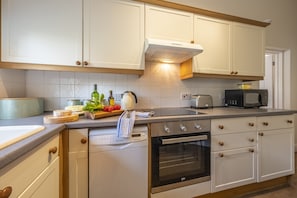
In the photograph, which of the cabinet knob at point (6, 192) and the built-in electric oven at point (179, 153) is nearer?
the cabinet knob at point (6, 192)

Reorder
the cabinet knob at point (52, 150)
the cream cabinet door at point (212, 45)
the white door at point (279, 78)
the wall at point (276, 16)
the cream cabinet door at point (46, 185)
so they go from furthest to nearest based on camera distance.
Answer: the white door at point (279, 78) → the wall at point (276, 16) → the cream cabinet door at point (212, 45) → the cabinet knob at point (52, 150) → the cream cabinet door at point (46, 185)

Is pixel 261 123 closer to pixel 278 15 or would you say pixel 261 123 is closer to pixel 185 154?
pixel 185 154

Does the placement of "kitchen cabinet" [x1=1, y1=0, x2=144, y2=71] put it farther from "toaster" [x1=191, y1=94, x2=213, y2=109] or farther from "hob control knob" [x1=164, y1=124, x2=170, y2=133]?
"toaster" [x1=191, y1=94, x2=213, y2=109]

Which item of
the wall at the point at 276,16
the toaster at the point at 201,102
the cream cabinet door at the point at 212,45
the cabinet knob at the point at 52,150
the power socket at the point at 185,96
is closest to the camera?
the cabinet knob at the point at 52,150

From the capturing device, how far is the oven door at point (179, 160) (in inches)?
54.9

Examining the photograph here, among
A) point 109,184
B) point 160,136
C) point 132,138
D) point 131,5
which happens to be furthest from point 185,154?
point 131,5

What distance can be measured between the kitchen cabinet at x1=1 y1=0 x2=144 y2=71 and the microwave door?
141 centimetres

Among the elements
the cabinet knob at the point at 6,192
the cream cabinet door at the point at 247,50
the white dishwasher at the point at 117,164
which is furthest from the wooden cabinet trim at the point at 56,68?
the cream cabinet door at the point at 247,50

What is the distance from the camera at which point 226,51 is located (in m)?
2.08

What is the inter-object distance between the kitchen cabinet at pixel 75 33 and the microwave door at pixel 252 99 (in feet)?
4.62

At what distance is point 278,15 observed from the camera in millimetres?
2951

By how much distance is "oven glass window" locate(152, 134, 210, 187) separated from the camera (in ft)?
4.58

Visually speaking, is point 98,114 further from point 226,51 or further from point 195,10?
point 226,51

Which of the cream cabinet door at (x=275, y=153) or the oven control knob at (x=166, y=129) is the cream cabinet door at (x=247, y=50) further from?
the oven control knob at (x=166, y=129)
